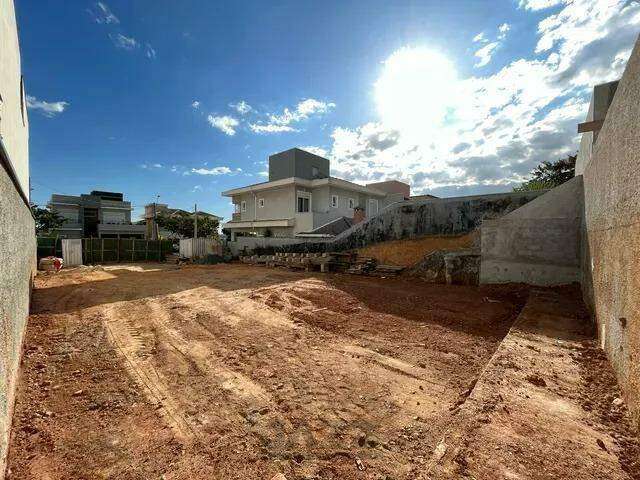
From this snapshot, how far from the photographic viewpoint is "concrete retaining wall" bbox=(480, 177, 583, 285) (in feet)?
23.8

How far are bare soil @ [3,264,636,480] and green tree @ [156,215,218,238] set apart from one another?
26.6m

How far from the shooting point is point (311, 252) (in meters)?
16.1

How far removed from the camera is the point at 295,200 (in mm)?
23266

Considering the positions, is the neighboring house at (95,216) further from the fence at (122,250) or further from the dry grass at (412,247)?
the dry grass at (412,247)

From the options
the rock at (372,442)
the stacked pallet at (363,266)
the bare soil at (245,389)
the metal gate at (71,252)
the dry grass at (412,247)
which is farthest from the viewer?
A: the metal gate at (71,252)

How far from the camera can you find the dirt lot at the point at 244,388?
2195 millimetres

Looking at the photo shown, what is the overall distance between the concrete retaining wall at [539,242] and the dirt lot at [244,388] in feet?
6.87

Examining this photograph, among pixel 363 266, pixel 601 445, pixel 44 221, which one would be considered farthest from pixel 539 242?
pixel 44 221

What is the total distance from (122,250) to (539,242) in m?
23.7

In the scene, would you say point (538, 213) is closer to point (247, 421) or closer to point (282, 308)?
point (282, 308)

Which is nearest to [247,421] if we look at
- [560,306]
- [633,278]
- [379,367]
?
[379,367]

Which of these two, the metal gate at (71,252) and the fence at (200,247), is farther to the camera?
the fence at (200,247)

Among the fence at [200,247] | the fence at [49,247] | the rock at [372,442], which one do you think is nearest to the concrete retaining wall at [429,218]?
the fence at [200,247]

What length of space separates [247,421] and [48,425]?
1.83m
